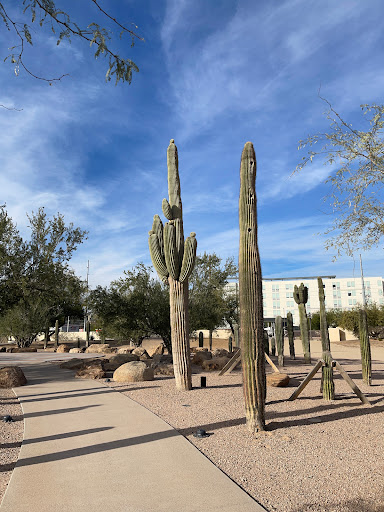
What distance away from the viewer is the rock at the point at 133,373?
11977mm

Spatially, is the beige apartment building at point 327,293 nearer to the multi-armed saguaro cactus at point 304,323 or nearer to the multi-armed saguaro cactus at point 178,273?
the multi-armed saguaro cactus at point 304,323

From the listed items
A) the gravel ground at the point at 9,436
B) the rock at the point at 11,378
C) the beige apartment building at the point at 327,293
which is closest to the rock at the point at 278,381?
the gravel ground at the point at 9,436

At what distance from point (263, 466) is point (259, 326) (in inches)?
84.5

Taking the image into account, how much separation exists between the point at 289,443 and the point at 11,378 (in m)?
8.30

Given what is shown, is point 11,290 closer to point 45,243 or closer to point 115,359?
point 45,243

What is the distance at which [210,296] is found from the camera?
2634 cm

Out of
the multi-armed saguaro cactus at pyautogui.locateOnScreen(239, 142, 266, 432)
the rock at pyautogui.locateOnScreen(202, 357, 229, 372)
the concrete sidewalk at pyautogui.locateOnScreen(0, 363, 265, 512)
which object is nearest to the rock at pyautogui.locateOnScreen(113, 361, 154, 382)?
the rock at pyautogui.locateOnScreen(202, 357, 229, 372)

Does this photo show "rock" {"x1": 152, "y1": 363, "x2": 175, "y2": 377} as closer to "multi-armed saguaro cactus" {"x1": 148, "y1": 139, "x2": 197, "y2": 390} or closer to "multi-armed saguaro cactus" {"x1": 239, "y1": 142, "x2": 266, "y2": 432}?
"multi-armed saguaro cactus" {"x1": 148, "y1": 139, "x2": 197, "y2": 390}

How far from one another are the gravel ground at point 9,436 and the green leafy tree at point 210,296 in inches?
488

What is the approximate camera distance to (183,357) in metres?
10.5

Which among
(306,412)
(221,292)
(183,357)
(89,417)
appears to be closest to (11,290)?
(183,357)

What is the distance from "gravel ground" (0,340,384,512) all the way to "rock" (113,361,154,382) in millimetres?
Result: 1563

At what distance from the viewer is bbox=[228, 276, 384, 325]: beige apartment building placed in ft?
264

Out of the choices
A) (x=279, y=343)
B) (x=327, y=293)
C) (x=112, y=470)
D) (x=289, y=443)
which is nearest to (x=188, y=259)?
(x=289, y=443)
